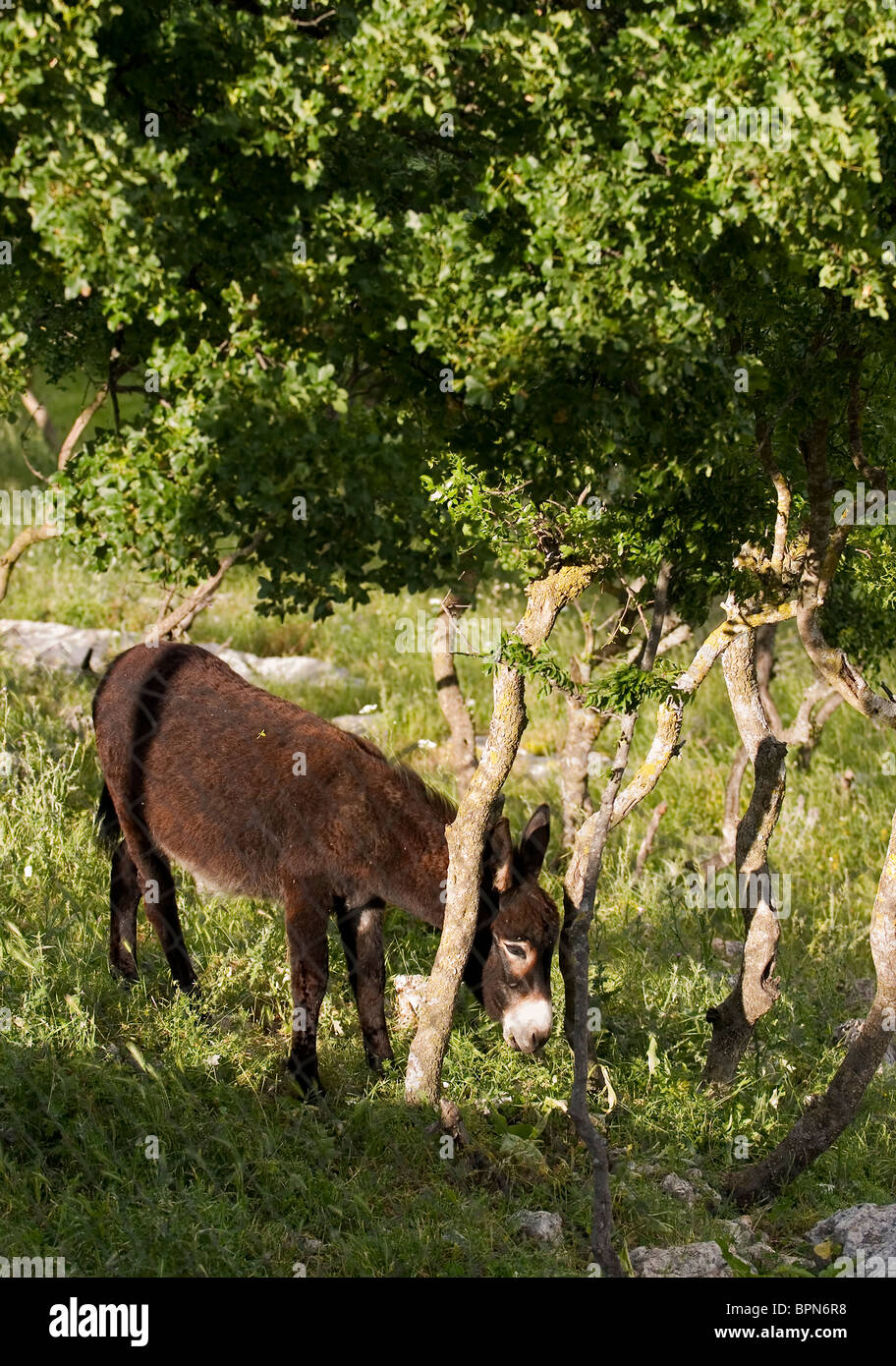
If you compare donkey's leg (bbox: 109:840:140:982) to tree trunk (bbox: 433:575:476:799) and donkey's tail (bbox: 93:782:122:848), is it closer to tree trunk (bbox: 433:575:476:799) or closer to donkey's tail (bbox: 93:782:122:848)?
donkey's tail (bbox: 93:782:122:848)

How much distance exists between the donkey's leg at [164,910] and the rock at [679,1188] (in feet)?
7.47

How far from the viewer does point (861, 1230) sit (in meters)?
5.07

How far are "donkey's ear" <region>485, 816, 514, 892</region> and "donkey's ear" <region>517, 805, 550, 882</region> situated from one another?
81mm

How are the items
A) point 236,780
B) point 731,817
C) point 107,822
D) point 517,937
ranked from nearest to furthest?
point 517,937
point 236,780
point 107,822
point 731,817

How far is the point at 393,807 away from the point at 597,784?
3.90 metres

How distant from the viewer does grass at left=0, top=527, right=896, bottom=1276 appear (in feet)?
15.6

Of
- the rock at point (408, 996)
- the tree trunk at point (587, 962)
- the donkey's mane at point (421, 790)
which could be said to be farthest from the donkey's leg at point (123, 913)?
the tree trunk at point (587, 962)

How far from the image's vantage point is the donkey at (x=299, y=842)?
18.9ft

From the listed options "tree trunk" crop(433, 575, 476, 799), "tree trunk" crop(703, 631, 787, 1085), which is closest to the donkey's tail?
"tree trunk" crop(433, 575, 476, 799)

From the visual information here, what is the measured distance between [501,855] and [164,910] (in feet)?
6.06

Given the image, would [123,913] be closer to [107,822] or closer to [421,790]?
[107,822]

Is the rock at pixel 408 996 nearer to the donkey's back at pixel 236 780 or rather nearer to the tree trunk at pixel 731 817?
the donkey's back at pixel 236 780

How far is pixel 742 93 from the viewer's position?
363 cm

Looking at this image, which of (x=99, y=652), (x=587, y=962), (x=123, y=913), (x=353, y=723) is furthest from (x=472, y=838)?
(x=99, y=652)
